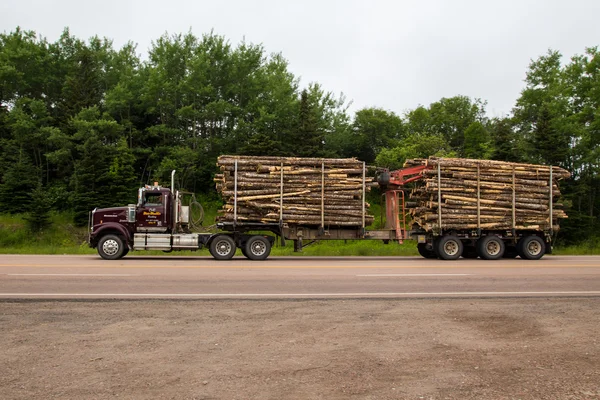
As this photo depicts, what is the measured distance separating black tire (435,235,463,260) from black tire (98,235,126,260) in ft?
39.5

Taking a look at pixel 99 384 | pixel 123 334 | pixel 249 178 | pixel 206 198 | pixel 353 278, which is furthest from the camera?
pixel 206 198

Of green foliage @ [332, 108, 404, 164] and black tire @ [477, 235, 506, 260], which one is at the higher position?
green foliage @ [332, 108, 404, 164]

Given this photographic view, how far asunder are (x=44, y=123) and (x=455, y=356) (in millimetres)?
46199

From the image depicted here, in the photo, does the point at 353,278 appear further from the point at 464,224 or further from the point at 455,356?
the point at 464,224

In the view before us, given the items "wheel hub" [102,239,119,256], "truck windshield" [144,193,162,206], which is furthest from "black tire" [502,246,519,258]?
"wheel hub" [102,239,119,256]

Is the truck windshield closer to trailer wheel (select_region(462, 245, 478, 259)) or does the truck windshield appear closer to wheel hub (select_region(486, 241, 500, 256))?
trailer wheel (select_region(462, 245, 478, 259))

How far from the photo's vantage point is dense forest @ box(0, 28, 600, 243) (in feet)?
131

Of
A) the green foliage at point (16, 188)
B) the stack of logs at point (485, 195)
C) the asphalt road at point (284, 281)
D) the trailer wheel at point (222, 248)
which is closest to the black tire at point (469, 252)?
the stack of logs at point (485, 195)

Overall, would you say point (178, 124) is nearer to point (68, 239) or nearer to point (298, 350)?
point (68, 239)

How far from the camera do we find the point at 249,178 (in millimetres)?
20250

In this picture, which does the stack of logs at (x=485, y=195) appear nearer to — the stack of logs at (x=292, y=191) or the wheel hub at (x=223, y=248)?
the stack of logs at (x=292, y=191)

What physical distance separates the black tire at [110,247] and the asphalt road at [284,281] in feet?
9.56

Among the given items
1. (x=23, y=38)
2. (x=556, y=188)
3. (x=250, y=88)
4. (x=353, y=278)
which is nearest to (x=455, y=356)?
(x=353, y=278)

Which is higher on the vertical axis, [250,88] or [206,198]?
[250,88]
